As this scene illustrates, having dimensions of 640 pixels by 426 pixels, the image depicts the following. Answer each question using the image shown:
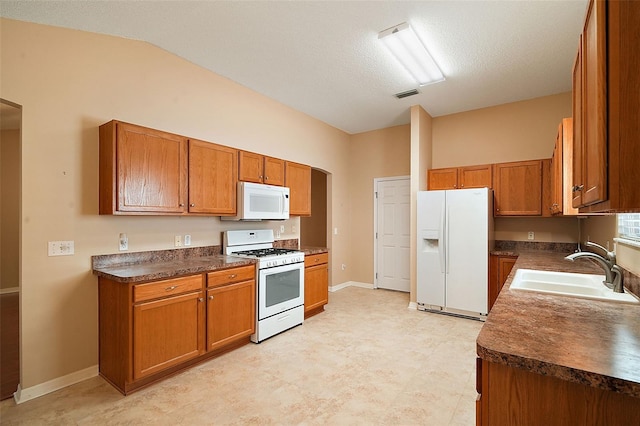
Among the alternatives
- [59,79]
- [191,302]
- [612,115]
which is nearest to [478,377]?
[612,115]

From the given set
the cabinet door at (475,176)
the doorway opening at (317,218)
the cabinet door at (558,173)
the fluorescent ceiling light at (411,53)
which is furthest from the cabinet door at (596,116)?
the doorway opening at (317,218)

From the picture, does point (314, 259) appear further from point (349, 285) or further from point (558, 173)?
point (558, 173)

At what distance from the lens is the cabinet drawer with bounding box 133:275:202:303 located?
2.31 m

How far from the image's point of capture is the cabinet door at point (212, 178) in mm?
3070

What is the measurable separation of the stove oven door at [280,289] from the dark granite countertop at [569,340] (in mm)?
2312

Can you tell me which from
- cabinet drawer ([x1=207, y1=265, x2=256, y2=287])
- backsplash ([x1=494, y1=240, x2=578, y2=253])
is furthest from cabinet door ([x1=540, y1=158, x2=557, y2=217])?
cabinet drawer ([x1=207, y1=265, x2=256, y2=287])

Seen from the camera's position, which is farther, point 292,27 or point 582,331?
point 292,27

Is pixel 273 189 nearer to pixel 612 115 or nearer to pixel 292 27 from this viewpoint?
pixel 292 27

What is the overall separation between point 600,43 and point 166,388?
3.17 meters

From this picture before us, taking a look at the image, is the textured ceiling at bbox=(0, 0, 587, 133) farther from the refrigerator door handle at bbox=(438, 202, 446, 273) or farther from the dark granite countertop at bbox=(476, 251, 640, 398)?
the dark granite countertop at bbox=(476, 251, 640, 398)

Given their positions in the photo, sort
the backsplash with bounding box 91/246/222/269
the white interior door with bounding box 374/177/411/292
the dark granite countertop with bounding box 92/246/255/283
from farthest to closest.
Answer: the white interior door with bounding box 374/177/411/292, the backsplash with bounding box 91/246/222/269, the dark granite countertop with bounding box 92/246/255/283

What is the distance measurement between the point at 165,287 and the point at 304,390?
1380 mm

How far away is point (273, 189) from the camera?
151 inches

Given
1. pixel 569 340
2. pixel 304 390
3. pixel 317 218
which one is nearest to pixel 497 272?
pixel 304 390
